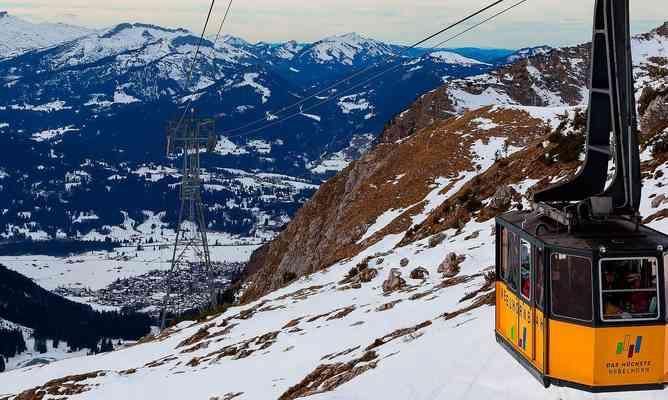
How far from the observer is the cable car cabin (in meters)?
14.0

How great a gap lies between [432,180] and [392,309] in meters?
38.0

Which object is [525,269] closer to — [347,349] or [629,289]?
[629,289]

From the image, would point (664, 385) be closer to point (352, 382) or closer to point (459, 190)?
point (352, 382)

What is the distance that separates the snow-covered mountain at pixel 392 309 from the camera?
2075cm

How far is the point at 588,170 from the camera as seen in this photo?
17156 millimetres

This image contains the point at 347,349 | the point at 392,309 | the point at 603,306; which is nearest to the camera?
the point at 603,306

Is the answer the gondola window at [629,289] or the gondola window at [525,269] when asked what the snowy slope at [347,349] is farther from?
the gondola window at [629,289]

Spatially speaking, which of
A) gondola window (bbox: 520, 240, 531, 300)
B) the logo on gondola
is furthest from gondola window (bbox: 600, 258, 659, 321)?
gondola window (bbox: 520, 240, 531, 300)

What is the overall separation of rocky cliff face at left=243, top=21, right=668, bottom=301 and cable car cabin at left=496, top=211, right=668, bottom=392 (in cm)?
2711

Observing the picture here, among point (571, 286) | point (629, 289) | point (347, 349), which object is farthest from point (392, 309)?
point (629, 289)

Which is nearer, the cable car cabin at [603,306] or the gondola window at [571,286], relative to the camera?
the cable car cabin at [603,306]

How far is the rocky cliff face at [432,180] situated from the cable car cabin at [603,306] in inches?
1067

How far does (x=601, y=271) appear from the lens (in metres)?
Result: 14.0

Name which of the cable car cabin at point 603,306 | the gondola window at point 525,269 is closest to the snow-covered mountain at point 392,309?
the cable car cabin at point 603,306
